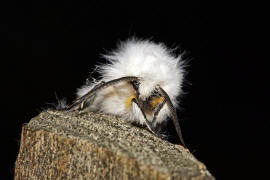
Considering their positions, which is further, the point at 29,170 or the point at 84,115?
the point at 84,115

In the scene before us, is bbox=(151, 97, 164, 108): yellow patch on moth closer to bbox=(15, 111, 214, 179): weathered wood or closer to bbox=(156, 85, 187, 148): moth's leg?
bbox=(156, 85, 187, 148): moth's leg

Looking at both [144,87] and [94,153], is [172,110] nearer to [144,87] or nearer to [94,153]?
[144,87]

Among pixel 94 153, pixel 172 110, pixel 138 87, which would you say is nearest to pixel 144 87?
pixel 138 87

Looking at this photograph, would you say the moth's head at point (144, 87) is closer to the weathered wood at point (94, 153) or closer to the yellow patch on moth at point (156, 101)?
the yellow patch on moth at point (156, 101)

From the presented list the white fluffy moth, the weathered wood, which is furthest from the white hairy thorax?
the weathered wood

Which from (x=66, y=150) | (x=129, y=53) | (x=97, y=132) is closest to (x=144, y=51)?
(x=129, y=53)

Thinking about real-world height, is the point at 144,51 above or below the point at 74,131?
above

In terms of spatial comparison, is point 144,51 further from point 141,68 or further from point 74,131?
point 74,131
